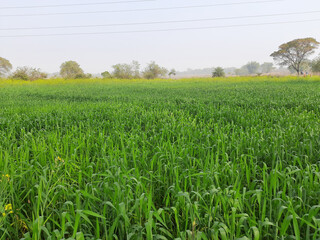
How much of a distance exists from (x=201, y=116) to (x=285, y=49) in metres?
56.7

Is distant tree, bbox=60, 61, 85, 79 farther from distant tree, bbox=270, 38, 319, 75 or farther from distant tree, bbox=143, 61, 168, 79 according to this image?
distant tree, bbox=270, 38, 319, 75

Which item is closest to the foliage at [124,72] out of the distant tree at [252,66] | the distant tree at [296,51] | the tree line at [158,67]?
the tree line at [158,67]

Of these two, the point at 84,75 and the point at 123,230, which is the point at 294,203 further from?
the point at 84,75

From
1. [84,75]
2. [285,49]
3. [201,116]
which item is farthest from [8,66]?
[201,116]

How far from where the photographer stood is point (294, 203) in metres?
1.89

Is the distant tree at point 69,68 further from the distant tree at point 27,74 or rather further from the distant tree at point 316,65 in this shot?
the distant tree at point 316,65

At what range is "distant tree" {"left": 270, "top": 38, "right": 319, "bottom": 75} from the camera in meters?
49.9

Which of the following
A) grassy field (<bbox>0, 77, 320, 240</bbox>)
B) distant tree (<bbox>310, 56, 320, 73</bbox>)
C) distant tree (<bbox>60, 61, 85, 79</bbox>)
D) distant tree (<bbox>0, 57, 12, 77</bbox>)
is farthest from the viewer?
distant tree (<bbox>0, 57, 12, 77</bbox>)

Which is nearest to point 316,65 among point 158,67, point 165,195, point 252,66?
point 158,67

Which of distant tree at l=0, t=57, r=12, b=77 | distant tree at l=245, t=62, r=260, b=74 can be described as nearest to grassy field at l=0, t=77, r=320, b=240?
distant tree at l=0, t=57, r=12, b=77

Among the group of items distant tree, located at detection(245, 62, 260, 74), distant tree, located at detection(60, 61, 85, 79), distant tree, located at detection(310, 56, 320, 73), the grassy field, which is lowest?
the grassy field

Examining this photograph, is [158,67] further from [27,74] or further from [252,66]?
[252,66]

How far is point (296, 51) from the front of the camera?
52.1 metres

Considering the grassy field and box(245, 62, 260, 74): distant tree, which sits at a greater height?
box(245, 62, 260, 74): distant tree
